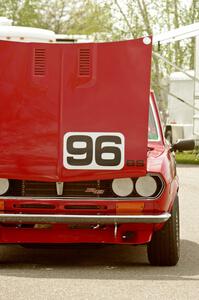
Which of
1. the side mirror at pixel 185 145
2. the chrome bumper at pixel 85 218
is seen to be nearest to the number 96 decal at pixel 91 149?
the chrome bumper at pixel 85 218

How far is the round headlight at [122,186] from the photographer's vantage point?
379 inches

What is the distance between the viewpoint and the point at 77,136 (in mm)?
9625

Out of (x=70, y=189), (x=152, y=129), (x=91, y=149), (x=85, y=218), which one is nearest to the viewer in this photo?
(x=85, y=218)

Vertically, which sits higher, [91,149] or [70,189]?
[91,149]

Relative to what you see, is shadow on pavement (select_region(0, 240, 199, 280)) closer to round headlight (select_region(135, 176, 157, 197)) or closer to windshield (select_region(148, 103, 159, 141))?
round headlight (select_region(135, 176, 157, 197))

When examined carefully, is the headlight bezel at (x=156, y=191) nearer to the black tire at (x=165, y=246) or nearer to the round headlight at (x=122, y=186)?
the round headlight at (x=122, y=186)

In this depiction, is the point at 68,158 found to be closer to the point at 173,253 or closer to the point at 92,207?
the point at 92,207

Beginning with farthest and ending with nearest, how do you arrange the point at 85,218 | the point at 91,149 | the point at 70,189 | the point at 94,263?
the point at 94,263 → the point at 70,189 → the point at 91,149 → the point at 85,218

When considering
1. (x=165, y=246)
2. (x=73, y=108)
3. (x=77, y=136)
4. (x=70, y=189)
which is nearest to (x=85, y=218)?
(x=70, y=189)

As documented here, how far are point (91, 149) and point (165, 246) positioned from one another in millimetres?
1014

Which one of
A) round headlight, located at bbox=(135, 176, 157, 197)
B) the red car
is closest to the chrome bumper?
the red car

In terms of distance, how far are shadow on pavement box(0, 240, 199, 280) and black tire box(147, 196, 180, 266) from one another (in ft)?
0.27

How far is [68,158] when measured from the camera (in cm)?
959

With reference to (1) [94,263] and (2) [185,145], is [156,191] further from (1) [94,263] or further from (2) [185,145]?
(2) [185,145]
